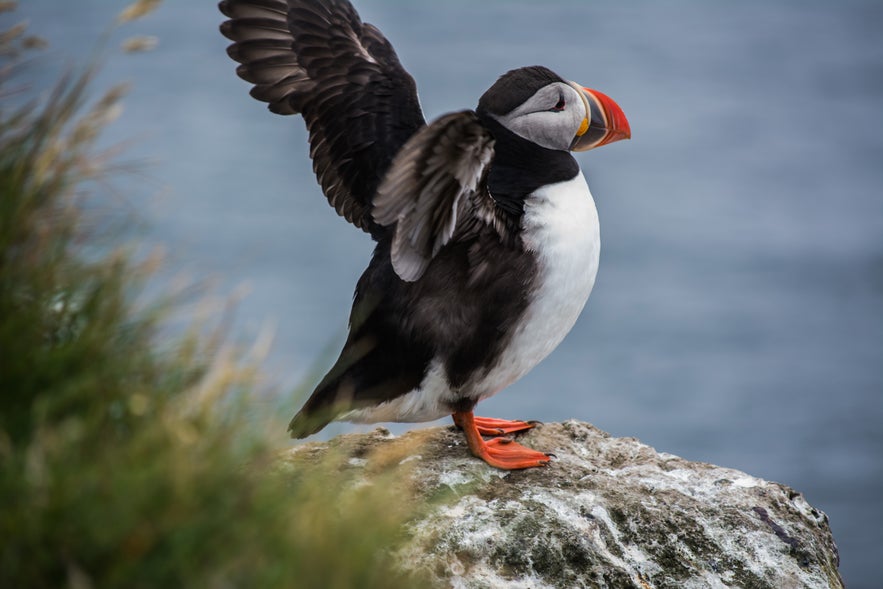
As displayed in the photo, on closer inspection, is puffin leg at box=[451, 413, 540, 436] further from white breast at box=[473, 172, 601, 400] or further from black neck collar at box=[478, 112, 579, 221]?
black neck collar at box=[478, 112, 579, 221]

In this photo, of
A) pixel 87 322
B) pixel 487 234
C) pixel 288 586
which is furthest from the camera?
pixel 487 234

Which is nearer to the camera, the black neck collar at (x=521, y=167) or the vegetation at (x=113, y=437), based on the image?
the vegetation at (x=113, y=437)

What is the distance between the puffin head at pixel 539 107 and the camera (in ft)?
15.7

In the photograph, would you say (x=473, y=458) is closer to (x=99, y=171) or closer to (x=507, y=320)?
(x=507, y=320)

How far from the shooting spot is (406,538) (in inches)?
156

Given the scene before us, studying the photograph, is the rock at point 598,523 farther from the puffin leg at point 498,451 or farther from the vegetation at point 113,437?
the vegetation at point 113,437

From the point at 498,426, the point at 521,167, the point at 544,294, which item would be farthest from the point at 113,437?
the point at 498,426

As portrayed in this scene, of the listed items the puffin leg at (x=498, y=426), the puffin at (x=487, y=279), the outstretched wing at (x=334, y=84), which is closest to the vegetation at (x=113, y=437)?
the puffin at (x=487, y=279)

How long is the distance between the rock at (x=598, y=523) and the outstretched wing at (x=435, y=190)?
780mm

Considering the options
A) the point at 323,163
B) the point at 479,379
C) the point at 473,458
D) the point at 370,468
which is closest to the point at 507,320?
the point at 479,379

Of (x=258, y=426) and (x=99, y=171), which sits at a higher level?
(x=99, y=171)

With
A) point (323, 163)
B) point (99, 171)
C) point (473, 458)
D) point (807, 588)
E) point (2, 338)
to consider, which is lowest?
point (2, 338)

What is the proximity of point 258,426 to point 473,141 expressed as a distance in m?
1.56

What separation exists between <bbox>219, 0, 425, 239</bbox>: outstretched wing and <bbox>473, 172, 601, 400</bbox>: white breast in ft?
2.90
